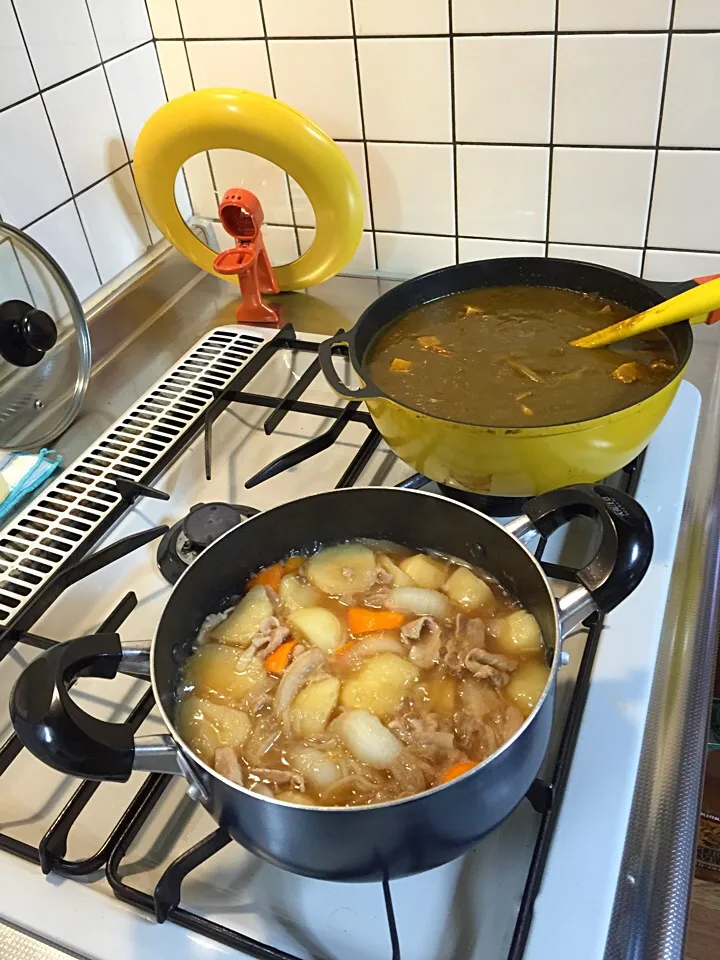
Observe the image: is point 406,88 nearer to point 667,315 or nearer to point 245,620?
point 667,315

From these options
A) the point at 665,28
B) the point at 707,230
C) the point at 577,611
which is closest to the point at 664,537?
the point at 577,611

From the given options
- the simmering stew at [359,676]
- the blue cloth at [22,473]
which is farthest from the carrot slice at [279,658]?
the blue cloth at [22,473]

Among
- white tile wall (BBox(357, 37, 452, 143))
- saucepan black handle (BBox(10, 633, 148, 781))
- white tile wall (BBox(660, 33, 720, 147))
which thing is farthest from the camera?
white tile wall (BBox(357, 37, 452, 143))

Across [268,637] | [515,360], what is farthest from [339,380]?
[268,637]

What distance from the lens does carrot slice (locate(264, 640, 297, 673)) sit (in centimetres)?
58

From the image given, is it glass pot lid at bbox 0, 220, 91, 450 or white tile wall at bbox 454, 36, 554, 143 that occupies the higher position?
white tile wall at bbox 454, 36, 554, 143

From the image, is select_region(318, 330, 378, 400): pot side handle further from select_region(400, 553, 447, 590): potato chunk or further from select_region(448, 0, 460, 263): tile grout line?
select_region(448, 0, 460, 263): tile grout line

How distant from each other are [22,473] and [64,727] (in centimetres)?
50

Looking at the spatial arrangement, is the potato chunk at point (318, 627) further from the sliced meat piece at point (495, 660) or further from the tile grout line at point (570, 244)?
the tile grout line at point (570, 244)

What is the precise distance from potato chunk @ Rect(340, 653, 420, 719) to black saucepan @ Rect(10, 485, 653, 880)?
0.10 m

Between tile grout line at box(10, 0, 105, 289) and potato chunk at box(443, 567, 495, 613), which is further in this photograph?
tile grout line at box(10, 0, 105, 289)

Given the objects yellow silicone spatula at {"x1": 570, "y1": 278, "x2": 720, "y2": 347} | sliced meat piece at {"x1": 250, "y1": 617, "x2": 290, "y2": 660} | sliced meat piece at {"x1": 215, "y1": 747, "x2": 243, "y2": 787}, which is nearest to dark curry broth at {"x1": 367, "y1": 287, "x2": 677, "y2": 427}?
yellow silicone spatula at {"x1": 570, "y1": 278, "x2": 720, "y2": 347}

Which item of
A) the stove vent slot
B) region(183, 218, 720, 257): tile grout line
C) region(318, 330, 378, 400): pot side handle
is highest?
region(318, 330, 378, 400): pot side handle

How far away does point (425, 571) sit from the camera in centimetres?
63
